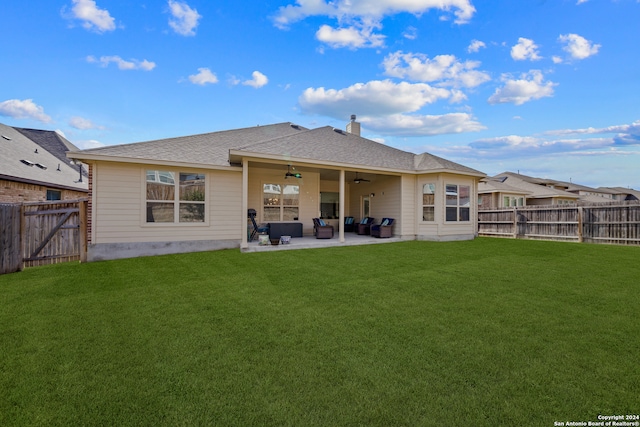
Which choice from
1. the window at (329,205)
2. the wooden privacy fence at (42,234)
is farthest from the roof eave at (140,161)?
the window at (329,205)

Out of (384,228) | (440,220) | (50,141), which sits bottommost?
(384,228)

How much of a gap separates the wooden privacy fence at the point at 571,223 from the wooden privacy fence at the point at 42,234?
691 inches

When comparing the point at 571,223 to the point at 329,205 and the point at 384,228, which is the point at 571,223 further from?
the point at 329,205

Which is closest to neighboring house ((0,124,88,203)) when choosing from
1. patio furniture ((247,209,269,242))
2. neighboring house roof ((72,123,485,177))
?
neighboring house roof ((72,123,485,177))

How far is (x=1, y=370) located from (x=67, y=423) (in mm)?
1360

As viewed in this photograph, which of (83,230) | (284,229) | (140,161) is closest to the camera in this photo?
(83,230)

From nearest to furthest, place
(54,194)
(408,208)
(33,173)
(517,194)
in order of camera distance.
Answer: (408,208) → (33,173) → (54,194) → (517,194)

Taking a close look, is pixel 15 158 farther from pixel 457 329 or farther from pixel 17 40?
pixel 457 329

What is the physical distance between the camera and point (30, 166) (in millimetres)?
13242

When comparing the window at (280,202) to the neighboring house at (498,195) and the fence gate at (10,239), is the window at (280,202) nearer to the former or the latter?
the fence gate at (10,239)

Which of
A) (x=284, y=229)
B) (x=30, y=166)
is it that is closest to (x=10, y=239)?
(x=284, y=229)

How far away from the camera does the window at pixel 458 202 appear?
39.2 ft

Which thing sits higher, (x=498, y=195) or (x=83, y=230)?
(x=498, y=195)

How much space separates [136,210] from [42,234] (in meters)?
2.14
